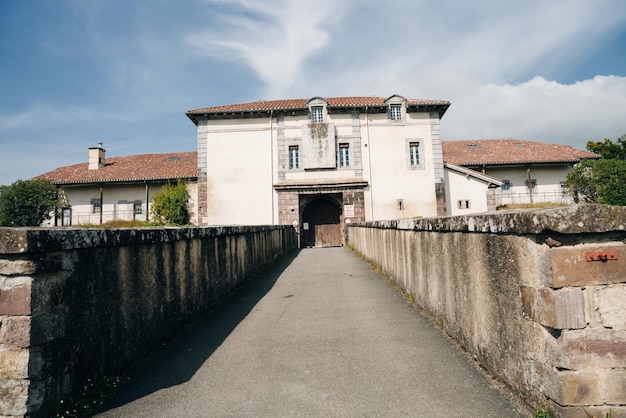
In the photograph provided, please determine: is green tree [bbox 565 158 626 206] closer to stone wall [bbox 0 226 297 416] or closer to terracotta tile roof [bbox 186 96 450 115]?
terracotta tile roof [bbox 186 96 450 115]

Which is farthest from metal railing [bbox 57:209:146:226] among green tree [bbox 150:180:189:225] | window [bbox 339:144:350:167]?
window [bbox 339:144:350:167]

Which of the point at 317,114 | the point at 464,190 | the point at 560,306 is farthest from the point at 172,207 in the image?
the point at 560,306

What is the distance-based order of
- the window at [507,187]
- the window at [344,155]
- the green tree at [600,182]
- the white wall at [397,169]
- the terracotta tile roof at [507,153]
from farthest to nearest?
the window at [507,187] < the terracotta tile roof at [507,153] < the window at [344,155] < the white wall at [397,169] < the green tree at [600,182]

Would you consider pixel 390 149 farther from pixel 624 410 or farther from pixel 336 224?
pixel 624 410

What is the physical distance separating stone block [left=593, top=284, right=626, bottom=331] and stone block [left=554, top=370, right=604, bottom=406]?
12.1 inches

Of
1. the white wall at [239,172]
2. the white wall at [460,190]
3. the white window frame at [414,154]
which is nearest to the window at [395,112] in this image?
the white window frame at [414,154]

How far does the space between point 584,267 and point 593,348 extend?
1.53 feet

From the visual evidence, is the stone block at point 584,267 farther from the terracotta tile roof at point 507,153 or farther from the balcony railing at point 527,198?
the balcony railing at point 527,198

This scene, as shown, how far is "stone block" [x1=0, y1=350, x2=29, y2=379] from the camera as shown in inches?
86.5

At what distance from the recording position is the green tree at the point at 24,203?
23.1 m

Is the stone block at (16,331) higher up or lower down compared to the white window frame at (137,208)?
lower down

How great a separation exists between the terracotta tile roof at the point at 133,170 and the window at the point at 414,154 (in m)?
15.3

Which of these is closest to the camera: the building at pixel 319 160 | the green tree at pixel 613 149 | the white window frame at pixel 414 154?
the building at pixel 319 160

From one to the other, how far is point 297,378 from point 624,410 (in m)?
2.12
